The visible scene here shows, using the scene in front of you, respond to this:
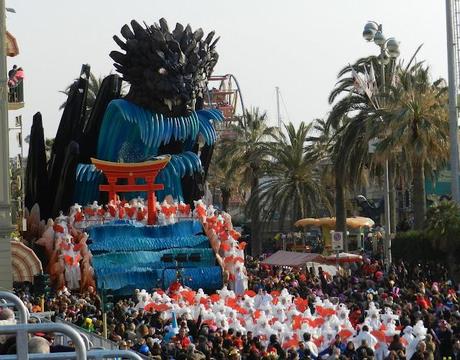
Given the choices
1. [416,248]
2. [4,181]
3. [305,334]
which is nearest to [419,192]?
[416,248]

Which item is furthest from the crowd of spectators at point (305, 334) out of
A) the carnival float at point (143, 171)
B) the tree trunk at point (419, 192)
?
the carnival float at point (143, 171)

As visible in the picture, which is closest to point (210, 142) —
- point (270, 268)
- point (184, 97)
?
A: point (184, 97)

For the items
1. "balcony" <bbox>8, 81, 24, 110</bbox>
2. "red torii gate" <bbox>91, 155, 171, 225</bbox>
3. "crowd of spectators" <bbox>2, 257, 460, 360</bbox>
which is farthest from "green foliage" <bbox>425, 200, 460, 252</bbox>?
"balcony" <bbox>8, 81, 24, 110</bbox>

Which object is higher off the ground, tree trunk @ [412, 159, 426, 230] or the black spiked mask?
the black spiked mask

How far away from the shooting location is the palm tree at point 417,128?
1521 inches

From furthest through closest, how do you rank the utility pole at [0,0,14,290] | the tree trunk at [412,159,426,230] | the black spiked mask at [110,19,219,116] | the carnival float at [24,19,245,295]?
the black spiked mask at [110,19,219,116], the carnival float at [24,19,245,295], the tree trunk at [412,159,426,230], the utility pole at [0,0,14,290]

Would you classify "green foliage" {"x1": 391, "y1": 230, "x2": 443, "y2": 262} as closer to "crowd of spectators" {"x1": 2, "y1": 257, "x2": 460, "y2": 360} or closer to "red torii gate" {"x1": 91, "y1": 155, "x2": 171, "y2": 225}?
"crowd of spectators" {"x1": 2, "y1": 257, "x2": 460, "y2": 360}

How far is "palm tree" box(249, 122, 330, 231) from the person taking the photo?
183 ft

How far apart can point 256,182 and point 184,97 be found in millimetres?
10022

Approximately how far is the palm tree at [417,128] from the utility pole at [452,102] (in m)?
1.08

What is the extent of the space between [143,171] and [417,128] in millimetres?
12805

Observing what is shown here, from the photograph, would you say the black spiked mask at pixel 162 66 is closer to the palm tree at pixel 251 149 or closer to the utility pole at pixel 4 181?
the palm tree at pixel 251 149

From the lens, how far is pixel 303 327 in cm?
2123

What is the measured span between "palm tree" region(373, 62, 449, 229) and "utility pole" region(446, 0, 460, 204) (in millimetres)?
1079
